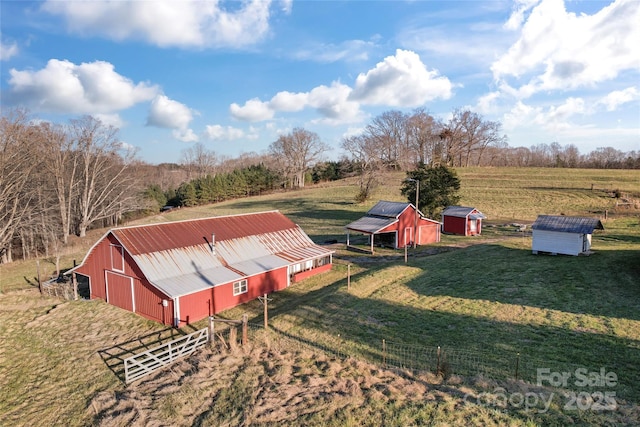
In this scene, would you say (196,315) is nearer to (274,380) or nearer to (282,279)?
(282,279)

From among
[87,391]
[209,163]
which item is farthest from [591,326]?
[209,163]

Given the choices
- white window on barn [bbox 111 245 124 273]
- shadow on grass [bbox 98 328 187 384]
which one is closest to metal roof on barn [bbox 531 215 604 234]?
shadow on grass [bbox 98 328 187 384]

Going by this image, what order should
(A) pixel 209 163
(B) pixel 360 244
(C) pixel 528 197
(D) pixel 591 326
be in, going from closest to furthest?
(D) pixel 591 326 < (B) pixel 360 244 < (C) pixel 528 197 < (A) pixel 209 163

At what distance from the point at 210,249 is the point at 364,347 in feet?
45.8

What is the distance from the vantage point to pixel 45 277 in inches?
1211

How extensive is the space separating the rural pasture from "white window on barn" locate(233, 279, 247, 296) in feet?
3.22

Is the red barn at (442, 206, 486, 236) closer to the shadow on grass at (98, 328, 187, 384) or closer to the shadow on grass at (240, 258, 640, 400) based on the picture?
Result: the shadow on grass at (240, 258, 640, 400)

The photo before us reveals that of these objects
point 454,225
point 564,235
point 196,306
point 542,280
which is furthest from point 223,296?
point 454,225

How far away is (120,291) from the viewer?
23078mm

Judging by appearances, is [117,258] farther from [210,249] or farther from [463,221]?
[463,221]

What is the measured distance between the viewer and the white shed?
30219 millimetres

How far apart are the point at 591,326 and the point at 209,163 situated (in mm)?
129342

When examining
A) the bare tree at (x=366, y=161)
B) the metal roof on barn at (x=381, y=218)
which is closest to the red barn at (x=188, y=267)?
the metal roof on barn at (x=381, y=218)

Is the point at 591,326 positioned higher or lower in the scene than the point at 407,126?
lower
